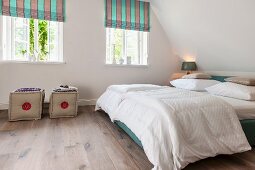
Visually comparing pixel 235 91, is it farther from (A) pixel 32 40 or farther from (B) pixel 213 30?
(A) pixel 32 40

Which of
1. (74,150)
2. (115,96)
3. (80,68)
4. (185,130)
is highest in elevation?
(80,68)

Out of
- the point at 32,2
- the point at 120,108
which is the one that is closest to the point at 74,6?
Result: the point at 32,2

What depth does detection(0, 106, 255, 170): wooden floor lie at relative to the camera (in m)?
1.68

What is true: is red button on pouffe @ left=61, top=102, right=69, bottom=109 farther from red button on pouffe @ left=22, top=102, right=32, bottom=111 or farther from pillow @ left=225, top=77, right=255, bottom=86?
pillow @ left=225, top=77, right=255, bottom=86

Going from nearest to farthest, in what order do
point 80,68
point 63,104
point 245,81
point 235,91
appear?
point 235,91 → point 245,81 → point 63,104 → point 80,68

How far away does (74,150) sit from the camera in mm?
1959

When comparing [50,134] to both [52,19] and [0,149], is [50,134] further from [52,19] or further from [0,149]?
[52,19]

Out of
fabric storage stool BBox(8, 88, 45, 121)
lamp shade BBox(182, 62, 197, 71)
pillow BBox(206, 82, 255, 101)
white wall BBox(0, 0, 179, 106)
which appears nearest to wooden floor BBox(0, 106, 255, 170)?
fabric storage stool BBox(8, 88, 45, 121)

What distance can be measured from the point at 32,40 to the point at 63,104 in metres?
1.50

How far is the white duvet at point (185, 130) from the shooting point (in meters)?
1.52

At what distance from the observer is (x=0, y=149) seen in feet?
6.31

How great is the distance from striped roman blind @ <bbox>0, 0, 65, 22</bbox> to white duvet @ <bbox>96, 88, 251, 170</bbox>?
2681 mm

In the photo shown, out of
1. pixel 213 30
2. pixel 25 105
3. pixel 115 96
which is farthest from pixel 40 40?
pixel 213 30

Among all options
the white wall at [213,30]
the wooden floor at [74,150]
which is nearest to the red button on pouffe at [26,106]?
the wooden floor at [74,150]
